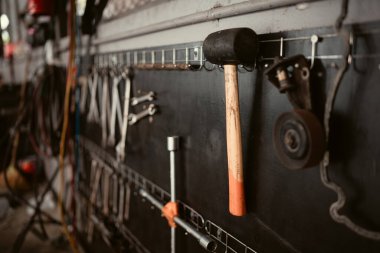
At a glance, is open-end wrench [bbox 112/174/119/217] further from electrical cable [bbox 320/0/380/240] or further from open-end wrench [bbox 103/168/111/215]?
electrical cable [bbox 320/0/380/240]

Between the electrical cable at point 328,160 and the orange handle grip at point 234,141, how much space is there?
0.30 m

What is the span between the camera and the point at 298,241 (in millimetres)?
977

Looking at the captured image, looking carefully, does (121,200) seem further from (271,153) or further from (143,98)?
(271,153)

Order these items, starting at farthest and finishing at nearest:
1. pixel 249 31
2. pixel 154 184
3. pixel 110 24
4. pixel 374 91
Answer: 1. pixel 110 24
2. pixel 154 184
3. pixel 249 31
4. pixel 374 91

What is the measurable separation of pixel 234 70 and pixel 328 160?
16.5 inches

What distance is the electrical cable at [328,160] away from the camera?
758mm

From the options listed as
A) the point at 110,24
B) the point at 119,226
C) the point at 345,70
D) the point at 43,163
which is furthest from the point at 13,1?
the point at 345,70

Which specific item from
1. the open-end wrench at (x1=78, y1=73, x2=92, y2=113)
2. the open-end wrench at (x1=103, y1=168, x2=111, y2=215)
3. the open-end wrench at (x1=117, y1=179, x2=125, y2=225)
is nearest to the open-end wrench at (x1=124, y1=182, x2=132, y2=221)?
the open-end wrench at (x1=117, y1=179, x2=125, y2=225)

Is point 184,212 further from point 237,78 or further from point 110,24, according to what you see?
point 110,24

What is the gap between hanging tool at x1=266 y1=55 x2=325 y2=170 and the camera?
0.78 meters

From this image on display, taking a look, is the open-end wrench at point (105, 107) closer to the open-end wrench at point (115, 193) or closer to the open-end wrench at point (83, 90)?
the open-end wrench at point (115, 193)

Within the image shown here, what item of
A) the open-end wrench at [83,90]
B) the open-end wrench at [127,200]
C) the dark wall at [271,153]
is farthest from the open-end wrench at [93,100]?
the dark wall at [271,153]

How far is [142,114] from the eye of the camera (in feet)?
5.85

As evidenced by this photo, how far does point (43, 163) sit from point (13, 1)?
308cm
